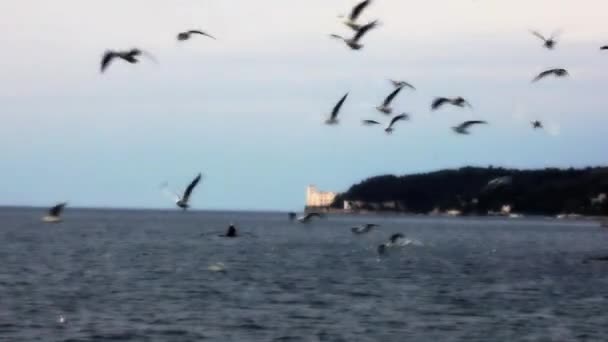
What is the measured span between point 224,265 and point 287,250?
26.2 meters

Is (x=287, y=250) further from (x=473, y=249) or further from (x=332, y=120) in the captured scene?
(x=332, y=120)

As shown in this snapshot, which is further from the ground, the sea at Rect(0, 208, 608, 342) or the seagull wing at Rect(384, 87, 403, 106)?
the seagull wing at Rect(384, 87, 403, 106)

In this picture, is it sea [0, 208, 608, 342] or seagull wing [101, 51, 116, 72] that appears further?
sea [0, 208, 608, 342]

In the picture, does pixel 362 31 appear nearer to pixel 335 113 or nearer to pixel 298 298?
pixel 335 113

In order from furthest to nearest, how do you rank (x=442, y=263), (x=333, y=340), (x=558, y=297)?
(x=442, y=263) → (x=558, y=297) → (x=333, y=340)

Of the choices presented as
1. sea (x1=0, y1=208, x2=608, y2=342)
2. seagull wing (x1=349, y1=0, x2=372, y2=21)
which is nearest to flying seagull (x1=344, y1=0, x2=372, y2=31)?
seagull wing (x1=349, y1=0, x2=372, y2=21)

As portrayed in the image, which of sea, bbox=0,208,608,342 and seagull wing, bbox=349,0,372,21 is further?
sea, bbox=0,208,608,342

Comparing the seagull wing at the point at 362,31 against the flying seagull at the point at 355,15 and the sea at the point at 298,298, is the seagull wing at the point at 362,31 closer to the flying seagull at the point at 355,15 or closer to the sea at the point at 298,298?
the flying seagull at the point at 355,15

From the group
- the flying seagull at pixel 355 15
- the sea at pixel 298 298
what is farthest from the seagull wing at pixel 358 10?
the sea at pixel 298 298

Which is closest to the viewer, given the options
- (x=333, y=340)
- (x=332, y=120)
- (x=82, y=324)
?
(x=332, y=120)

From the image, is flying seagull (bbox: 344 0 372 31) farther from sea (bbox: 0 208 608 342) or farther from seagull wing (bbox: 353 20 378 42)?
sea (bbox: 0 208 608 342)

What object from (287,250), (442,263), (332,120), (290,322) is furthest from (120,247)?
(332,120)

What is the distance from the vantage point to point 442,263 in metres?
78.6

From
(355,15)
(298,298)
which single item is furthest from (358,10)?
(298,298)
